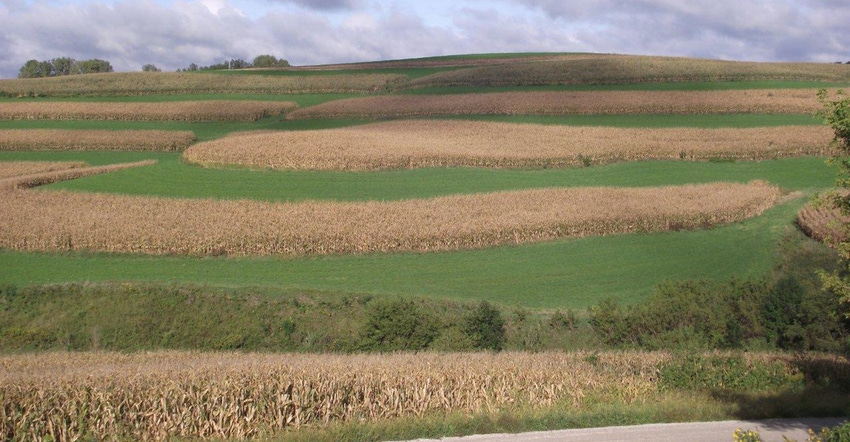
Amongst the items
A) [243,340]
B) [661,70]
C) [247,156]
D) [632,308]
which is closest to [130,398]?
[243,340]

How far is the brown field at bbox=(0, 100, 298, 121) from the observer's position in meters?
62.0

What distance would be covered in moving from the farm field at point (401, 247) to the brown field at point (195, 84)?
11161mm

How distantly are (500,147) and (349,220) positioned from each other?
16.3 m

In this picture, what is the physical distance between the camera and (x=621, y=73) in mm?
67562

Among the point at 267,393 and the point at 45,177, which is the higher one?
the point at 45,177

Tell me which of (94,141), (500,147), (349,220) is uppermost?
(94,141)

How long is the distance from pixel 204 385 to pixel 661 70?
212 ft

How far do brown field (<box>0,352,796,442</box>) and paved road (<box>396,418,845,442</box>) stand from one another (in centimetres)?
140

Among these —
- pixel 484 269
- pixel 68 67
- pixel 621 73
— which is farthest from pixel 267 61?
pixel 484 269

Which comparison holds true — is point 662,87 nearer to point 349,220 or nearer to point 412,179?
point 412,179

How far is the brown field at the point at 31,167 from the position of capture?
1704 inches

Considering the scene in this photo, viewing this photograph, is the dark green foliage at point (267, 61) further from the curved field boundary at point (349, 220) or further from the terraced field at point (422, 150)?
the curved field boundary at point (349, 220)

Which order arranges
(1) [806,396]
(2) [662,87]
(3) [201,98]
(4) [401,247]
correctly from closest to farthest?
(1) [806,396], (4) [401,247], (2) [662,87], (3) [201,98]

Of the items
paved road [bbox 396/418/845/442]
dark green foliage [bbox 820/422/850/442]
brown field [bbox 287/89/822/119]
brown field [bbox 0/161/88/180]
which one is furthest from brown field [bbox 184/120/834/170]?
dark green foliage [bbox 820/422/850/442]
